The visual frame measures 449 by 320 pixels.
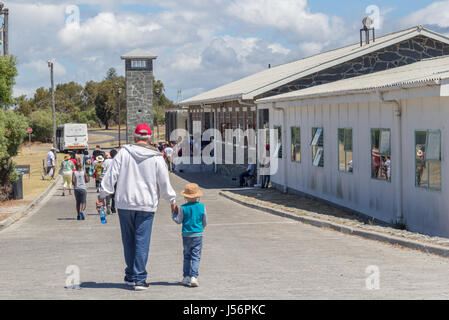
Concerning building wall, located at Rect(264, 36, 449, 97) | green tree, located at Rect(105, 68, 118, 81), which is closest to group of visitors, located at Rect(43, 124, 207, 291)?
building wall, located at Rect(264, 36, 449, 97)

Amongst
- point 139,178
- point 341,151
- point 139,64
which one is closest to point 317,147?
point 341,151

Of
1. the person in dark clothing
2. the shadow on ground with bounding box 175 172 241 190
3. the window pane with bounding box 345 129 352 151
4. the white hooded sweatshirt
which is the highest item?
the window pane with bounding box 345 129 352 151

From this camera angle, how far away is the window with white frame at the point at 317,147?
2084 centimetres

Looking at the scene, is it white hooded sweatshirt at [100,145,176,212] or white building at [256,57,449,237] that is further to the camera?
white building at [256,57,449,237]

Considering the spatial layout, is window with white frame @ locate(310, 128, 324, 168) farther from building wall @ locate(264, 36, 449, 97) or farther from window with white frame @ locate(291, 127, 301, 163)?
building wall @ locate(264, 36, 449, 97)

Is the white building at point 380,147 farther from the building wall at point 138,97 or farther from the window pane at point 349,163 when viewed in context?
the building wall at point 138,97

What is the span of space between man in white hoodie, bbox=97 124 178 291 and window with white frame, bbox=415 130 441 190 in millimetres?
7173

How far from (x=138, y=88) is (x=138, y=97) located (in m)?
0.72

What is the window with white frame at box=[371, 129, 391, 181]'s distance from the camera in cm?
1608

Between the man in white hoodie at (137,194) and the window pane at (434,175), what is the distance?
280 inches

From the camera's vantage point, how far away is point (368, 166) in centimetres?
1733

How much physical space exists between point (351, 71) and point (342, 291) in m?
18.8
